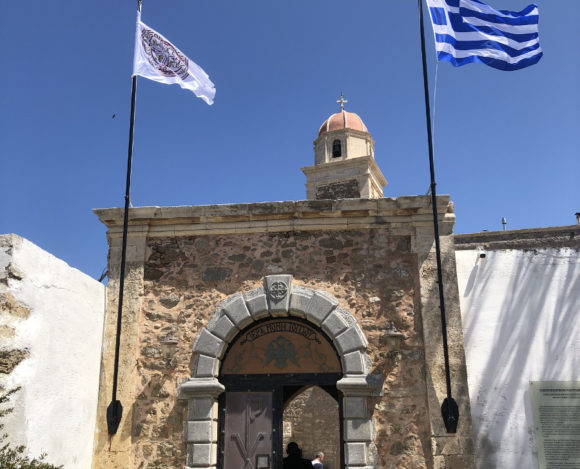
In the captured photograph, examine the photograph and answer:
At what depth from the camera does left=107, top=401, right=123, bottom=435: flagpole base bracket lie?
22.0 ft

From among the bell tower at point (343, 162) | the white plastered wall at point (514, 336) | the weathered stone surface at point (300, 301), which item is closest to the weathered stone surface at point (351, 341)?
the weathered stone surface at point (300, 301)

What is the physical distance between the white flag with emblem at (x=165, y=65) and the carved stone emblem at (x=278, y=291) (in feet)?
8.86

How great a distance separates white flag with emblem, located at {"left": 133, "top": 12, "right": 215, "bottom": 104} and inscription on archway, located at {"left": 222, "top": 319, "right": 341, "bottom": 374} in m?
3.18

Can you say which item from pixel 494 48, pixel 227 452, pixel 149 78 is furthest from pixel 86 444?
pixel 494 48

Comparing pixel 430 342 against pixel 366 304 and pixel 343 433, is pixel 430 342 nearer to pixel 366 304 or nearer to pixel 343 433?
pixel 366 304

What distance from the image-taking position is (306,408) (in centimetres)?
1479

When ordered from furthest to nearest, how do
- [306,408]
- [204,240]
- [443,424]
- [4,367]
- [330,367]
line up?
1. [306,408]
2. [204,240]
3. [330,367]
4. [443,424]
5. [4,367]

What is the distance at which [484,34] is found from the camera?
707cm

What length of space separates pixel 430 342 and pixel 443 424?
0.90 metres

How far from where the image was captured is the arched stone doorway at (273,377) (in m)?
6.45

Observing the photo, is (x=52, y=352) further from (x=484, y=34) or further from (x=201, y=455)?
(x=484, y=34)

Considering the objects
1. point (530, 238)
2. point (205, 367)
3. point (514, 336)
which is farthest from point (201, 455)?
point (530, 238)

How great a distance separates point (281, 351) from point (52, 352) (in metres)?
2.58

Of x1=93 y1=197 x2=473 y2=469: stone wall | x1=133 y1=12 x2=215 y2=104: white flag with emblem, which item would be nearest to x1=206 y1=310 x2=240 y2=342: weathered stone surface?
x1=93 y1=197 x2=473 y2=469: stone wall
